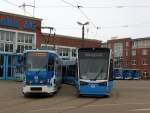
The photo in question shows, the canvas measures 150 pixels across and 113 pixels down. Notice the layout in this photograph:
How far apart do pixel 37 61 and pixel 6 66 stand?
2601cm

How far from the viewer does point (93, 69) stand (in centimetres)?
2756

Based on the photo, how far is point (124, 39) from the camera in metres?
131

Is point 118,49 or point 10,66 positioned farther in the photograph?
point 118,49

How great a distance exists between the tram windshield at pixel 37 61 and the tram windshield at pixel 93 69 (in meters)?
2.42

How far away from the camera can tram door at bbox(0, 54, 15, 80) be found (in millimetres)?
51750

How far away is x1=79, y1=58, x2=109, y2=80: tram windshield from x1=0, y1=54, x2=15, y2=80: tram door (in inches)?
997

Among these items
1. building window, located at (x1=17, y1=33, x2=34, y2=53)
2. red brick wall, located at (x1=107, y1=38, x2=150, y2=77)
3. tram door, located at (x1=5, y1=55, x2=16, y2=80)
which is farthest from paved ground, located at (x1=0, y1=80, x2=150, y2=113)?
red brick wall, located at (x1=107, y1=38, x2=150, y2=77)

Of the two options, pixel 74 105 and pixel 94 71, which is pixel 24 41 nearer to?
pixel 94 71

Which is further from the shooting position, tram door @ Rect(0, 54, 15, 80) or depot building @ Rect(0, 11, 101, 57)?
depot building @ Rect(0, 11, 101, 57)

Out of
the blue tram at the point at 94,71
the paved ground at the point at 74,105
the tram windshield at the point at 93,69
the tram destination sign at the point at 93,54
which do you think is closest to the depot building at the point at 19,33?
the tram destination sign at the point at 93,54

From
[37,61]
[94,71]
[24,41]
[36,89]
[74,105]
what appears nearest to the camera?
[74,105]

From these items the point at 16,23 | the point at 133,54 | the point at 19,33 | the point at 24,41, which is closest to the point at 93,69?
the point at 16,23

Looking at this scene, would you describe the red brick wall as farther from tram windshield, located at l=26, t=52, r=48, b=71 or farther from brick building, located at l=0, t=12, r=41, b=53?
tram windshield, located at l=26, t=52, r=48, b=71

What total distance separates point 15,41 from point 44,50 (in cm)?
2671
